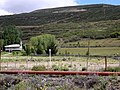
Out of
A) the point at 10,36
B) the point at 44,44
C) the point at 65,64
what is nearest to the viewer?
the point at 65,64

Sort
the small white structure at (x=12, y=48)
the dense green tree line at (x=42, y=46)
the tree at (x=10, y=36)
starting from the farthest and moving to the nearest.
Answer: the tree at (x=10, y=36)
the small white structure at (x=12, y=48)
the dense green tree line at (x=42, y=46)

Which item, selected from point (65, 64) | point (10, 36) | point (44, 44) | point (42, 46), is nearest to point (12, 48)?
point (10, 36)

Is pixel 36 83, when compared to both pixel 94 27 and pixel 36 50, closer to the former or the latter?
pixel 36 50

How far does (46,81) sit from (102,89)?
2.29 meters

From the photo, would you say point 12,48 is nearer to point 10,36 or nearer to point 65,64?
point 10,36

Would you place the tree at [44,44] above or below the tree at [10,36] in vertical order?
below

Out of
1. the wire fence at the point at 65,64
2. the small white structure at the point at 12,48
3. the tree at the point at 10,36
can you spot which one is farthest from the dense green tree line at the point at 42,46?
the tree at the point at 10,36

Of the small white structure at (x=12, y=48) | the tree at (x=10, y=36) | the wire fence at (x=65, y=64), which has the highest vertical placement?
the tree at (x=10, y=36)

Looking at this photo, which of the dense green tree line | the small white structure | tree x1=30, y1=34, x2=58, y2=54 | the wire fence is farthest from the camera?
the small white structure

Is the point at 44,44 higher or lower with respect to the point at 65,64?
higher

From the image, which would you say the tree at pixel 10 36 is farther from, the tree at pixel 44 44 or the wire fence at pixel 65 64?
the wire fence at pixel 65 64

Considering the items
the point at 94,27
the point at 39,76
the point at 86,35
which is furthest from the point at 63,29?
the point at 39,76

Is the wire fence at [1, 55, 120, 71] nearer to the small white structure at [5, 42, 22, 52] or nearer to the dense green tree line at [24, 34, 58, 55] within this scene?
the dense green tree line at [24, 34, 58, 55]

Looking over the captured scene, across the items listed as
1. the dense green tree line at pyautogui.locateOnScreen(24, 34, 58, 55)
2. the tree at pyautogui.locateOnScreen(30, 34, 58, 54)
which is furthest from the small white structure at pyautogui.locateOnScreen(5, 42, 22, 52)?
the dense green tree line at pyautogui.locateOnScreen(24, 34, 58, 55)
